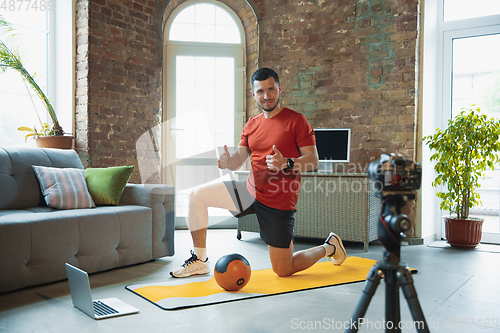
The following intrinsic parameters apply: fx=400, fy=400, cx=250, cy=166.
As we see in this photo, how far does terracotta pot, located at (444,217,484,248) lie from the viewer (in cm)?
369

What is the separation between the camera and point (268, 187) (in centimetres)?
242

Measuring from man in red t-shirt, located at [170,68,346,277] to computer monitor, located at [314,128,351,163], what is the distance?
1510 mm

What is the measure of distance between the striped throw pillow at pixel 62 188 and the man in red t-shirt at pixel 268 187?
827mm

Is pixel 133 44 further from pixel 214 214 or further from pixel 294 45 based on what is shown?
pixel 214 214

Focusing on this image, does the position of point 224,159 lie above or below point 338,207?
above

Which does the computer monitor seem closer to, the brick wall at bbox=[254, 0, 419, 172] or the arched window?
the brick wall at bbox=[254, 0, 419, 172]

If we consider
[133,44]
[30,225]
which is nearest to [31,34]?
[133,44]

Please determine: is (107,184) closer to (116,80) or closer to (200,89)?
(116,80)

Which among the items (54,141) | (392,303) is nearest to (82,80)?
(54,141)

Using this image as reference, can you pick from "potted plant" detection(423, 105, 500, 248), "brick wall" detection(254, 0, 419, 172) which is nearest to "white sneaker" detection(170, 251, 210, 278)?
"brick wall" detection(254, 0, 419, 172)

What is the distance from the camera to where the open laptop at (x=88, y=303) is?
5.92 ft

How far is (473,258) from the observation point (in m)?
3.30

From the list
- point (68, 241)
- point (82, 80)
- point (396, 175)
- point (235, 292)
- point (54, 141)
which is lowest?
point (235, 292)

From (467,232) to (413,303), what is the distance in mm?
3166
